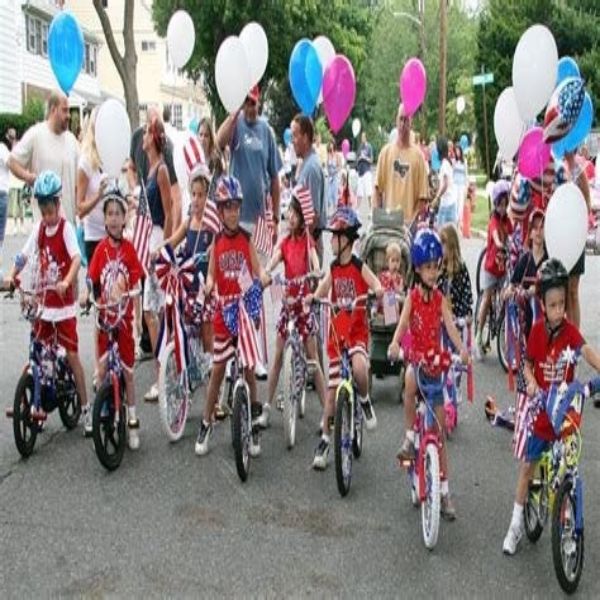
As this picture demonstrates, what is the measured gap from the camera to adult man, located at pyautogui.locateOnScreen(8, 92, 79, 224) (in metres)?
7.87

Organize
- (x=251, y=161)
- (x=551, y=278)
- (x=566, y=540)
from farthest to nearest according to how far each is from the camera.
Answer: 1. (x=251, y=161)
2. (x=551, y=278)
3. (x=566, y=540)

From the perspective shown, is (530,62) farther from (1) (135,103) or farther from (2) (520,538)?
(1) (135,103)

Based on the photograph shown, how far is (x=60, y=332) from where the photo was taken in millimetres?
6570

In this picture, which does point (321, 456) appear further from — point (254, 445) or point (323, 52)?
point (323, 52)

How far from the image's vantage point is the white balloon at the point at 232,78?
25.1 feet

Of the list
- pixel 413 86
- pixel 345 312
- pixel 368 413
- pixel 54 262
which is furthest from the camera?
pixel 413 86

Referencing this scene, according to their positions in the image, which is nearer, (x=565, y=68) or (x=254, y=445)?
(x=254, y=445)

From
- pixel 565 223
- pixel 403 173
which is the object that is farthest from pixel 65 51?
pixel 565 223

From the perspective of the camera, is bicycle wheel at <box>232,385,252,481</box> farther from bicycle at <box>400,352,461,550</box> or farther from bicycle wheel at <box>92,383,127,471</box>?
bicycle at <box>400,352,461,550</box>

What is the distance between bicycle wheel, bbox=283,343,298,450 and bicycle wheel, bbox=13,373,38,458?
159 centimetres

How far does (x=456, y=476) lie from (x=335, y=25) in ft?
131

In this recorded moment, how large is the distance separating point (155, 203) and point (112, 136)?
585 millimetres

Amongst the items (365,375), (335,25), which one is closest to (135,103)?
(365,375)

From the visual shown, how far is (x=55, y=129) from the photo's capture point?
312 inches
